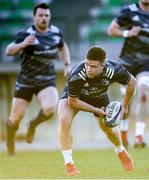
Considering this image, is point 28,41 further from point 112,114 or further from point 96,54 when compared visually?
point 96,54

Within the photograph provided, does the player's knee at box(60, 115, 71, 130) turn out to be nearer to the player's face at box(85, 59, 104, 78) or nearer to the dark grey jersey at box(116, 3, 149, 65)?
the player's face at box(85, 59, 104, 78)

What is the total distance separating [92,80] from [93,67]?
1.40 feet

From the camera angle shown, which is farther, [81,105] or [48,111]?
[48,111]

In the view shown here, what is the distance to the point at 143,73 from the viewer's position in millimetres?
14562

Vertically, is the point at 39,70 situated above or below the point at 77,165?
above

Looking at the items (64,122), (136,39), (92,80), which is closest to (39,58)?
(136,39)

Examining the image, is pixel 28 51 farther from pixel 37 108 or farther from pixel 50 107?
pixel 37 108

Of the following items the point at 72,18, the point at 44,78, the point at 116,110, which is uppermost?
the point at 116,110

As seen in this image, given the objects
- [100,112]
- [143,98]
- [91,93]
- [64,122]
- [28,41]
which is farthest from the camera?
A: [143,98]

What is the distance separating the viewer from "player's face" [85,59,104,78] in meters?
10.4

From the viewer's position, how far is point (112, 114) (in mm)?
10734

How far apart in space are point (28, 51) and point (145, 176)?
4.34 meters

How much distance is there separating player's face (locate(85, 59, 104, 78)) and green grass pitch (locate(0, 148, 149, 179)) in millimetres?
1285

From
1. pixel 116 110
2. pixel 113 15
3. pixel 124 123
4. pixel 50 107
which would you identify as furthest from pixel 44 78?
pixel 113 15
